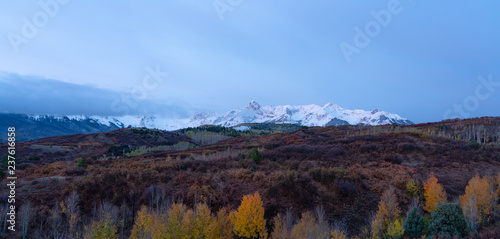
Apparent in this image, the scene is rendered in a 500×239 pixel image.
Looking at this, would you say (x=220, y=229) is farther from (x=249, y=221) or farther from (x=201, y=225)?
(x=249, y=221)

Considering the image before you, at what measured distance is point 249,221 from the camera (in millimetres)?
16469

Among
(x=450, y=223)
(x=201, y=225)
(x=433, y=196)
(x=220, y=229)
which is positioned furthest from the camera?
(x=433, y=196)

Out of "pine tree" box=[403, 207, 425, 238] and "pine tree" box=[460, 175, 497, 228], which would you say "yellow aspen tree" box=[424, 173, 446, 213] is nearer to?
"pine tree" box=[460, 175, 497, 228]

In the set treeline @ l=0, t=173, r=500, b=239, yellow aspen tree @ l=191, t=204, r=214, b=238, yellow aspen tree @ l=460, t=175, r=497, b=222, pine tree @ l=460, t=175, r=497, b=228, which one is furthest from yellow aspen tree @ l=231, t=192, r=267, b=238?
yellow aspen tree @ l=460, t=175, r=497, b=222

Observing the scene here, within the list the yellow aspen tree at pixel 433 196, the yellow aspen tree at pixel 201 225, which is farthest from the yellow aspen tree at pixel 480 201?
the yellow aspen tree at pixel 201 225

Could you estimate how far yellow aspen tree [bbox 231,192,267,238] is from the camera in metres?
16.3

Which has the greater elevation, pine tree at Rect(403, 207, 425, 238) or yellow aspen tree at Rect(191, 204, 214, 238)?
yellow aspen tree at Rect(191, 204, 214, 238)

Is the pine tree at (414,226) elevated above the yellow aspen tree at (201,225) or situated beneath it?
situated beneath

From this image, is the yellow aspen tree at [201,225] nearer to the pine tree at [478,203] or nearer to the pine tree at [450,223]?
the pine tree at [450,223]

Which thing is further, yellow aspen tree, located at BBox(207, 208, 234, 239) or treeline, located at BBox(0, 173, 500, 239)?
yellow aspen tree, located at BBox(207, 208, 234, 239)

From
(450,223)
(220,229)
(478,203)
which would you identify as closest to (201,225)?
(220,229)

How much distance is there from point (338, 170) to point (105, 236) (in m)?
21.9

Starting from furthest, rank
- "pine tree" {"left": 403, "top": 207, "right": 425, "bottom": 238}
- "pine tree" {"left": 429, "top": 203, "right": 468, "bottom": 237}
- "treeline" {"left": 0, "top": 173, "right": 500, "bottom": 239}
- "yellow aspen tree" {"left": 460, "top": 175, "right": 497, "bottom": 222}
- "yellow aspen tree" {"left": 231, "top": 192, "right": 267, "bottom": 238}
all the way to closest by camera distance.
Result: 1. "yellow aspen tree" {"left": 460, "top": 175, "right": 497, "bottom": 222}
2. "yellow aspen tree" {"left": 231, "top": 192, "right": 267, "bottom": 238}
3. "pine tree" {"left": 403, "top": 207, "right": 425, "bottom": 238}
4. "pine tree" {"left": 429, "top": 203, "right": 468, "bottom": 237}
5. "treeline" {"left": 0, "top": 173, "right": 500, "bottom": 239}

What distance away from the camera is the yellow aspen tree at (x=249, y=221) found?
16.3 metres
